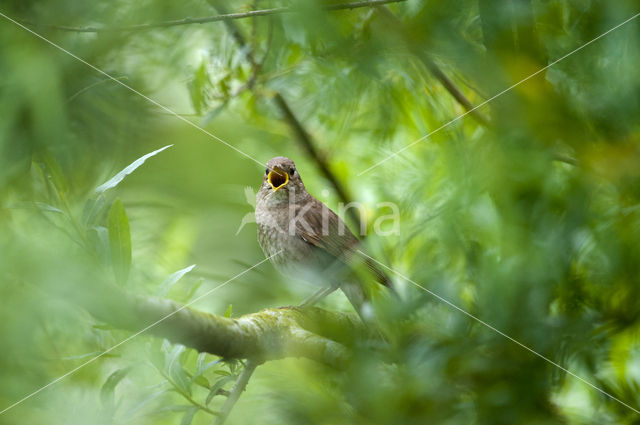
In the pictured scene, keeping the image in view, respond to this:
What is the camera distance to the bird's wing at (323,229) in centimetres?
111

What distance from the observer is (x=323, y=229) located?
1399 millimetres

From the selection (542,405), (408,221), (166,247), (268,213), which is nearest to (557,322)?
(542,405)

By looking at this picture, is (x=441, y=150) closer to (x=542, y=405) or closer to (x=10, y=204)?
(x=542, y=405)

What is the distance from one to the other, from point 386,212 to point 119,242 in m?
0.31

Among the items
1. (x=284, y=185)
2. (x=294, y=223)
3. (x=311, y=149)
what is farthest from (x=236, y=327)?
(x=294, y=223)

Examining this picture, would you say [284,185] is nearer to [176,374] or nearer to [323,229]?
[323,229]

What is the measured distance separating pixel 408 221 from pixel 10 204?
349 mm

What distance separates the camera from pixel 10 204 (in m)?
0.50

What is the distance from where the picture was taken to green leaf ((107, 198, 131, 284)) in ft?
1.53

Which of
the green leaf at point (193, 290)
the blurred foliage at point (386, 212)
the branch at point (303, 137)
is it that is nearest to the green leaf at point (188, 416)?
the blurred foliage at point (386, 212)

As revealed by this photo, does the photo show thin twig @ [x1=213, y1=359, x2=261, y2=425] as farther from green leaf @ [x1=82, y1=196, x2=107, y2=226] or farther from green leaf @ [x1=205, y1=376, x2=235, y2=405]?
green leaf @ [x1=82, y1=196, x2=107, y2=226]

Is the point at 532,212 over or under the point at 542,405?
over

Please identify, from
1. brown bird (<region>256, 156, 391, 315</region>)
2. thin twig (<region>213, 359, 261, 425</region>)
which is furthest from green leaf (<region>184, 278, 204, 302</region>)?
brown bird (<region>256, 156, 391, 315</region>)

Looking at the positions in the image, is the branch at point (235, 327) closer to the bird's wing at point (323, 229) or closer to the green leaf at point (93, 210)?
the green leaf at point (93, 210)
